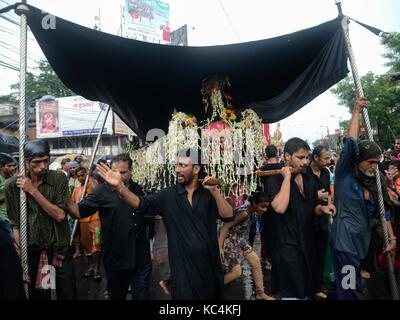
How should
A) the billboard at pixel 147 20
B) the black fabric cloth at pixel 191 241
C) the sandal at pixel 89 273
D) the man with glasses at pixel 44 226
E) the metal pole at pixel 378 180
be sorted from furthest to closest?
the billboard at pixel 147 20, the sandal at pixel 89 273, the metal pole at pixel 378 180, the man with glasses at pixel 44 226, the black fabric cloth at pixel 191 241

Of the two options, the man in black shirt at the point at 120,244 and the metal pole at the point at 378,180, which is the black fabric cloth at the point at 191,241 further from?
the metal pole at the point at 378,180

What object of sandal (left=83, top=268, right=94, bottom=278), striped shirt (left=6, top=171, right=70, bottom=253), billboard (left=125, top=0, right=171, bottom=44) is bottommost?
sandal (left=83, top=268, right=94, bottom=278)

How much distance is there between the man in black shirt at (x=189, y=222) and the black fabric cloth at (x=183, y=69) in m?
1.21

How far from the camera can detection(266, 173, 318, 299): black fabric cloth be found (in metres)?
2.86

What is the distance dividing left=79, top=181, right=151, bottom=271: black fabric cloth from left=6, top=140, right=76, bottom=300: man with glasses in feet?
1.35

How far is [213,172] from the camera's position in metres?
2.89

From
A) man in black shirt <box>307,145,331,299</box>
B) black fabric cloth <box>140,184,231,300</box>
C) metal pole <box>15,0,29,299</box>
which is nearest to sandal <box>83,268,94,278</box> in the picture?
metal pole <box>15,0,29,299</box>

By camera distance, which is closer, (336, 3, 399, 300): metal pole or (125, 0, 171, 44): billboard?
(336, 3, 399, 300): metal pole

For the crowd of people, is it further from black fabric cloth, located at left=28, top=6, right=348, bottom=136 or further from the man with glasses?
black fabric cloth, located at left=28, top=6, right=348, bottom=136

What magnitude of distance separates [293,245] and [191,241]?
42.4 inches

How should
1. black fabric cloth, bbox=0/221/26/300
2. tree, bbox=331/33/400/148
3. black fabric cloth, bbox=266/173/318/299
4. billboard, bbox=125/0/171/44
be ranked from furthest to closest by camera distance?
1. billboard, bbox=125/0/171/44
2. tree, bbox=331/33/400/148
3. black fabric cloth, bbox=266/173/318/299
4. black fabric cloth, bbox=0/221/26/300

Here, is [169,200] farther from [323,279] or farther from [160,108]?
[323,279]

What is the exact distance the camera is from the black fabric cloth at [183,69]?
9.59ft

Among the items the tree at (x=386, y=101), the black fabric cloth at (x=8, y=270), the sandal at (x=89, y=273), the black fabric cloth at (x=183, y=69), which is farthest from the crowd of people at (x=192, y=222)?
the tree at (x=386, y=101)
